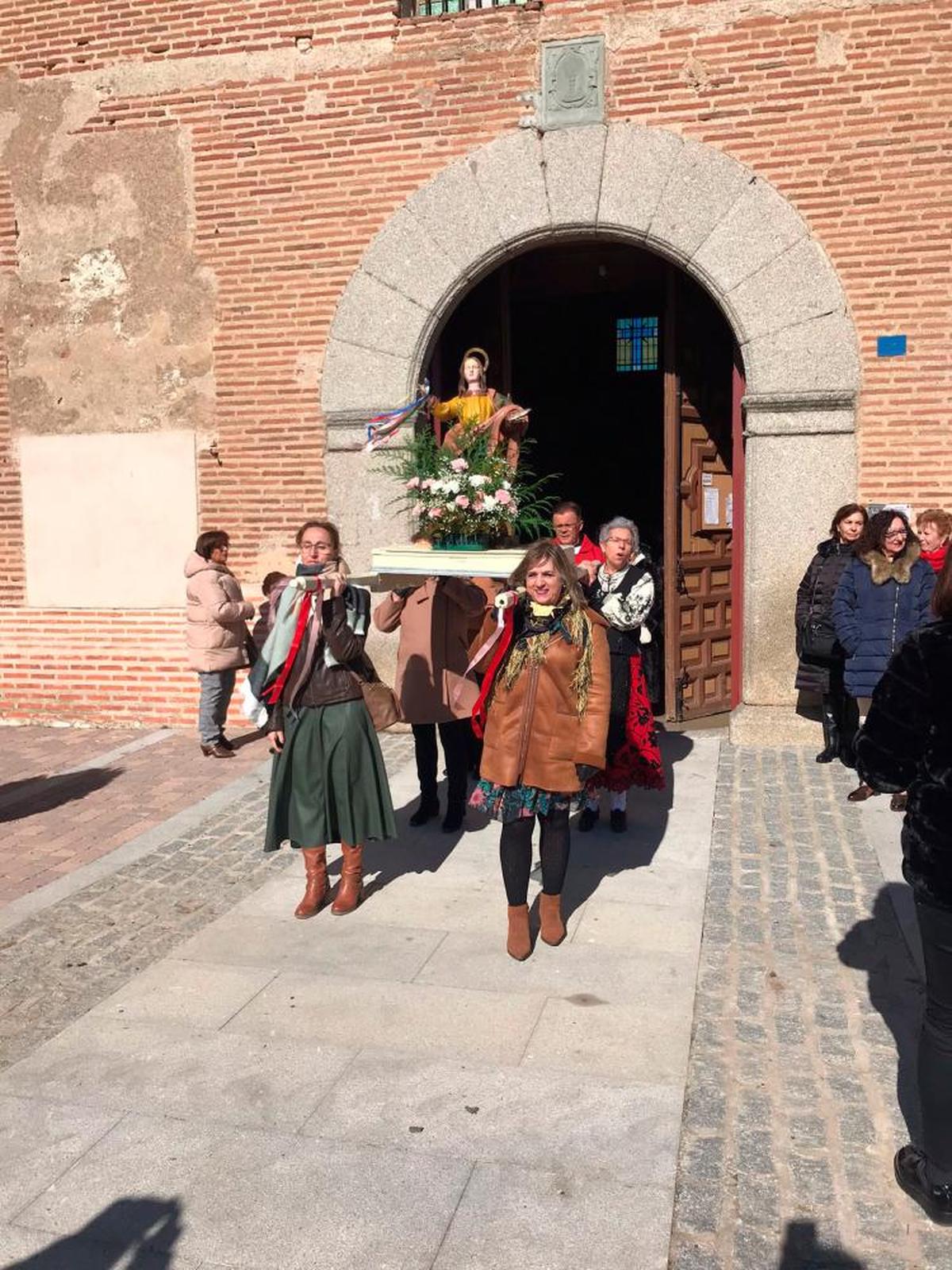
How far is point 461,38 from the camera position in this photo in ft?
27.5

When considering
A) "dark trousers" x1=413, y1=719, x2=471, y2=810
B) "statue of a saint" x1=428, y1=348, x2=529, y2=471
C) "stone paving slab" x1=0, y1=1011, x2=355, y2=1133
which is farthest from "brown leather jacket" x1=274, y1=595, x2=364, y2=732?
"statue of a saint" x1=428, y1=348, x2=529, y2=471

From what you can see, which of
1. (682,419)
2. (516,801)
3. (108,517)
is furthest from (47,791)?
(682,419)

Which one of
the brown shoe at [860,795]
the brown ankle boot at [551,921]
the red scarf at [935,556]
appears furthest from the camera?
the red scarf at [935,556]

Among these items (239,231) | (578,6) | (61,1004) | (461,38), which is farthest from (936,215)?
(61,1004)

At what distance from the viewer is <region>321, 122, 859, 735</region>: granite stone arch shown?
784 cm

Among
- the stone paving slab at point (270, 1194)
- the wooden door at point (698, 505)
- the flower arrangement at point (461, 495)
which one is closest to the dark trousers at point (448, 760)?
the flower arrangement at point (461, 495)

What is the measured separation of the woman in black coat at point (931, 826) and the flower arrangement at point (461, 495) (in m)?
2.58

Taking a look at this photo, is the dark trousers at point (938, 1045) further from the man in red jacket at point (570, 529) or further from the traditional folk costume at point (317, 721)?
the man in red jacket at point (570, 529)

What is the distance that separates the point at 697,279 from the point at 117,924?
6.13m

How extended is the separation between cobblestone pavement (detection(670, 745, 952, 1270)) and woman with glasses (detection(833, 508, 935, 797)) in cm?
113

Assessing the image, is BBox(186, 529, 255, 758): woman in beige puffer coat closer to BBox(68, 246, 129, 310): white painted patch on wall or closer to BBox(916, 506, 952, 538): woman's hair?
BBox(68, 246, 129, 310): white painted patch on wall

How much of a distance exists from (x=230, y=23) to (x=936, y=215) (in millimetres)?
5747

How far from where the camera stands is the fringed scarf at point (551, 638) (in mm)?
4527

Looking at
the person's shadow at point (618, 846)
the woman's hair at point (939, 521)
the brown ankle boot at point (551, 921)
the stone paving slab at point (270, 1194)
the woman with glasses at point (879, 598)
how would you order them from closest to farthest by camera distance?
the stone paving slab at point (270, 1194) → the brown ankle boot at point (551, 921) → the person's shadow at point (618, 846) → the woman with glasses at point (879, 598) → the woman's hair at point (939, 521)
